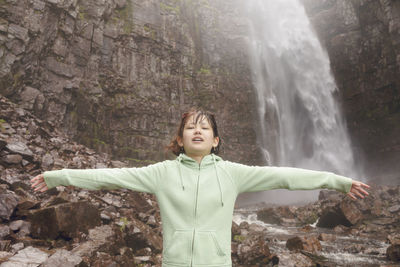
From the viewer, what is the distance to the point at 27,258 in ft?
11.9

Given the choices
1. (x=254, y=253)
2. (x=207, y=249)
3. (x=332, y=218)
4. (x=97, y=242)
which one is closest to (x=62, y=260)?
(x=97, y=242)

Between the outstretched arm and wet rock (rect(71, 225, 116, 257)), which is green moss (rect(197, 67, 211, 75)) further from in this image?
the outstretched arm

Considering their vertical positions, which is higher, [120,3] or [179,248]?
[120,3]

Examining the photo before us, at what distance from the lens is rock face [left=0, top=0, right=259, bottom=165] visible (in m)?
16.5

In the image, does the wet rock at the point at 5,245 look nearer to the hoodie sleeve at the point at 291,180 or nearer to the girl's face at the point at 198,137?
the girl's face at the point at 198,137

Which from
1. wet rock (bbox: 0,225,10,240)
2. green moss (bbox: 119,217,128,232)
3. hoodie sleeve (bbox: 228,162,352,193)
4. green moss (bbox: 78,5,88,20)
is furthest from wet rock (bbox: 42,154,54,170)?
green moss (bbox: 78,5,88,20)

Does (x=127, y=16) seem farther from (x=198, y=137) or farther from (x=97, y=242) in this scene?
(x=198, y=137)

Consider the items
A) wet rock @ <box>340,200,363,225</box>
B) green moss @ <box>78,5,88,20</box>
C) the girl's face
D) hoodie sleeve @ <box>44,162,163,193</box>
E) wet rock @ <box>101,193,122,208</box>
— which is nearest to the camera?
hoodie sleeve @ <box>44,162,163,193</box>

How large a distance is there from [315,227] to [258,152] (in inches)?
692

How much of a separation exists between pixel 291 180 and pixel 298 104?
30282mm

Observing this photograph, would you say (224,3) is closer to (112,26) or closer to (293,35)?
(293,35)

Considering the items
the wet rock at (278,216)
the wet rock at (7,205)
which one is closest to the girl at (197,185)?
the wet rock at (7,205)

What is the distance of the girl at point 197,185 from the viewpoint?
197 centimetres

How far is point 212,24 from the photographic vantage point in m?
33.1
